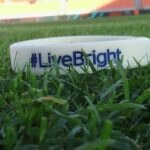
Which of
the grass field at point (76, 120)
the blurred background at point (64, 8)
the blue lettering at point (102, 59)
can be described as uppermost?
the blurred background at point (64, 8)

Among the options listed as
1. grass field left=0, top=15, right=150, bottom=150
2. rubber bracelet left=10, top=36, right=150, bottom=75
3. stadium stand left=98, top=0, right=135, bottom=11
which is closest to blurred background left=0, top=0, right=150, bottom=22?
stadium stand left=98, top=0, right=135, bottom=11

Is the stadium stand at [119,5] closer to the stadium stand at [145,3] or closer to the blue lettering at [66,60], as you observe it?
the stadium stand at [145,3]

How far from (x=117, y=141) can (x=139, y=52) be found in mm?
596

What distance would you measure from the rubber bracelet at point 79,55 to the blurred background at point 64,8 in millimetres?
9536

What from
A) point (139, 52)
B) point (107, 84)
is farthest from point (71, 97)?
point (139, 52)

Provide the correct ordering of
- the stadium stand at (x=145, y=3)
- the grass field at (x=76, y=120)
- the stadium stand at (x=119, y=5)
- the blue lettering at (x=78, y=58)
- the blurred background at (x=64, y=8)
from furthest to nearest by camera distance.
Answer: the stadium stand at (x=145, y=3) → the stadium stand at (x=119, y=5) → the blurred background at (x=64, y=8) → the blue lettering at (x=78, y=58) → the grass field at (x=76, y=120)

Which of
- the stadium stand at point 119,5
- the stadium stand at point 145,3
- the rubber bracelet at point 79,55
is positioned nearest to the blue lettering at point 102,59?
the rubber bracelet at point 79,55

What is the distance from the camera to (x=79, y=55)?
3.36 ft

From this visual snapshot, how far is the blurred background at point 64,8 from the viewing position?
11.0 metres

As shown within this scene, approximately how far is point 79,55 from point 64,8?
32.9 feet

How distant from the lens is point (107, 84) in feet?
2.68

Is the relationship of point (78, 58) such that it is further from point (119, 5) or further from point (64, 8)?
point (119, 5)

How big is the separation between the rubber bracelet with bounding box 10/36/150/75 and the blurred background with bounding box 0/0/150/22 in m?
9.54

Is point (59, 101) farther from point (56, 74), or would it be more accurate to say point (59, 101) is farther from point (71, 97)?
point (56, 74)
